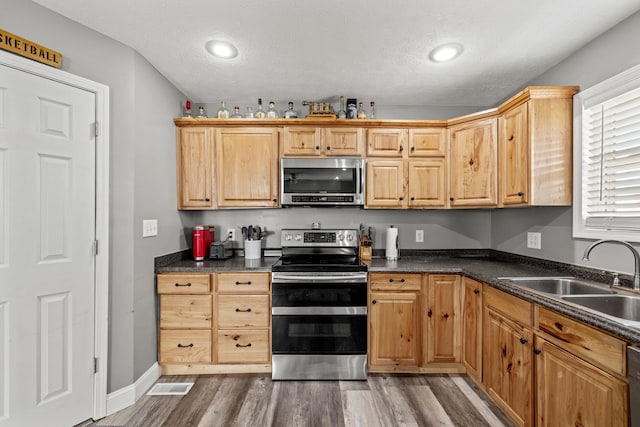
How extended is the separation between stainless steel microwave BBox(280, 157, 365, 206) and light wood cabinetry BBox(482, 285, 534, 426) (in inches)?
52.3

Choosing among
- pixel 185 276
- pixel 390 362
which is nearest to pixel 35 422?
pixel 185 276

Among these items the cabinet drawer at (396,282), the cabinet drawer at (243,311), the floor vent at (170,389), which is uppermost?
the cabinet drawer at (396,282)

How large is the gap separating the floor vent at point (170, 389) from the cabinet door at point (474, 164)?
9.03 ft

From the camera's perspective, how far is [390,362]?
96.3 inches

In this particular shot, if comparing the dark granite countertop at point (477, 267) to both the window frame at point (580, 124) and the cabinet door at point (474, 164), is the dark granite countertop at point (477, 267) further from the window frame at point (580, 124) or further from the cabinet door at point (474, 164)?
the cabinet door at point (474, 164)

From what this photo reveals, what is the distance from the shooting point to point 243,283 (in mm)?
2445

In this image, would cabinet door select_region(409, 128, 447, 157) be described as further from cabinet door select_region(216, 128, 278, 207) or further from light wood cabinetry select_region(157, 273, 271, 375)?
light wood cabinetry select_region(157, 273, 271, 375)

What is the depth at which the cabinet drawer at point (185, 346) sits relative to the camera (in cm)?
241

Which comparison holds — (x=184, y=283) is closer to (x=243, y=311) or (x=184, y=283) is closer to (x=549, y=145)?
(x=243, y=311)

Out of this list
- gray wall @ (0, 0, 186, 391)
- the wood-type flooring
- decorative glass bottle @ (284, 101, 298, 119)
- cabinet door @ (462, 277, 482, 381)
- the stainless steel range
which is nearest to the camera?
gray wall @ (0, 0, 186, 391)

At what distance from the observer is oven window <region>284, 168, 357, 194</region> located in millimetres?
2732

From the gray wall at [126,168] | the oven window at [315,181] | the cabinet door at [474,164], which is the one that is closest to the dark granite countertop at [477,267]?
the gray wall at [126,168]

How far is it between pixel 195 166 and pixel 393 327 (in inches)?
89.3

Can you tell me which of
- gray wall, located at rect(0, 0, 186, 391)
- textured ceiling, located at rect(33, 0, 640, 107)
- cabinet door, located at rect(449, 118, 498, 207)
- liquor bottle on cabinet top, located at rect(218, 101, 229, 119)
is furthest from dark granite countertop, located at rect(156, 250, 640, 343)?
textured ceiling, located at rect(33, 0, 640, 107)
